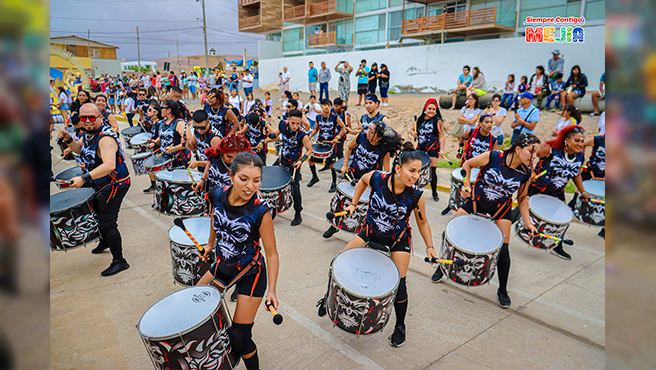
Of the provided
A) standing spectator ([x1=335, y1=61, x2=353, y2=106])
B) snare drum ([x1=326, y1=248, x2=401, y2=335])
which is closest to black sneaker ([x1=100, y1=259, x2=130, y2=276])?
snare drum ([x1=326, y1=248, x2=401, y2=335])

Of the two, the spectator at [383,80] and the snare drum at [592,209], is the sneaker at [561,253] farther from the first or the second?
the spectator at [383,80]

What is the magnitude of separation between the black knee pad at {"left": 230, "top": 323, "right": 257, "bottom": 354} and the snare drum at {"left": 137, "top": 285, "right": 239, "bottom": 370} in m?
0.04

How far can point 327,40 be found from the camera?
98.6 ft

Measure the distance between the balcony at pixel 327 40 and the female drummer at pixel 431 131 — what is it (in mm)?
24087

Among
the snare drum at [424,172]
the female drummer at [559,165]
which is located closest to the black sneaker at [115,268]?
the snare drum at [424,172]

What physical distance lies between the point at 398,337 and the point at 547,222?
248 centimetres

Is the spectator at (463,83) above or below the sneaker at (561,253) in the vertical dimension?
above

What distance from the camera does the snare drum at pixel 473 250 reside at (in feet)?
12.1

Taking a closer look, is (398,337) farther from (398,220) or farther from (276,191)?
(276,191)

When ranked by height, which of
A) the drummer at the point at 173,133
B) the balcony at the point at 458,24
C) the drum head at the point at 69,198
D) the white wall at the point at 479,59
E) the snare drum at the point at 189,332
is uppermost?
the balcony at the point at 458,24

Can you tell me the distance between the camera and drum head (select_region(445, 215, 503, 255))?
3.80 meters
